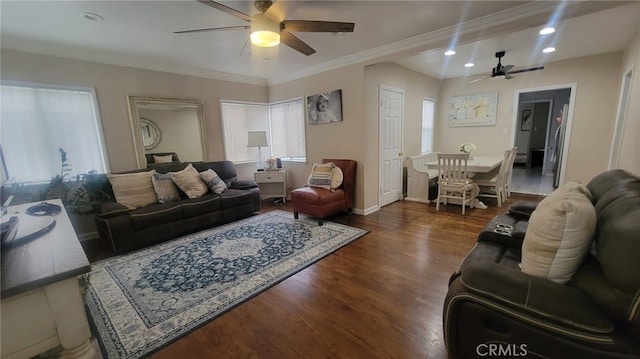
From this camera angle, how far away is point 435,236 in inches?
128

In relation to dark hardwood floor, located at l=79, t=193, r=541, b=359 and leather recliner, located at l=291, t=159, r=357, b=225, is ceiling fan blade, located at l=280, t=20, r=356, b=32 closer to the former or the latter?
Result: leather recliner, located at l=291, t=159, r=357, b=225

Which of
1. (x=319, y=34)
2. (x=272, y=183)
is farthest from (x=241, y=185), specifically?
(x=319, y=34)

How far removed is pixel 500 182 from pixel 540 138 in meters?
6.05

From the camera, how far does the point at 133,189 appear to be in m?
3.34

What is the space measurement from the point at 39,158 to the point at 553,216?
4.98 metres

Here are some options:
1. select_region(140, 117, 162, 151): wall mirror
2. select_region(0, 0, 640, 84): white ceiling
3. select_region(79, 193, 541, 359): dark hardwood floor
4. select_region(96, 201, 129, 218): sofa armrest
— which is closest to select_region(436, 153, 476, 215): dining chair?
select_region(79, 193, 541, 359): dark hardwood floor

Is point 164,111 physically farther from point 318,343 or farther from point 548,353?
point 548,353

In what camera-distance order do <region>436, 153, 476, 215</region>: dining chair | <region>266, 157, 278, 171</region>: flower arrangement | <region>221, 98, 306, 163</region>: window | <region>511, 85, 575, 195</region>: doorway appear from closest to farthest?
<region>436, 153, 476, 215</region>: dining chair
<region>221, 98, 306, 163</region>: window
<region>266, 157, 278, 171</region>: flower arrangement
<region>511, 85, 575, 195</region>: doorway

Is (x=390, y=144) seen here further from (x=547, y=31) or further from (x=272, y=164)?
(x=547, y=31)

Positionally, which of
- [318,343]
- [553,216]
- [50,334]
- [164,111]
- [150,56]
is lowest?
[318,343]

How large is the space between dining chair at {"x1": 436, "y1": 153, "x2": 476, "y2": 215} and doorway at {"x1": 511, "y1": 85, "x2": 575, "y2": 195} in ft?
7.14

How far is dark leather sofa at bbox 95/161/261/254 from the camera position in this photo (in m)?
2.94

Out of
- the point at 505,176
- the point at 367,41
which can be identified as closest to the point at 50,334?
the point at 367,41

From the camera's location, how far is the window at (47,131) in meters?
2.98
